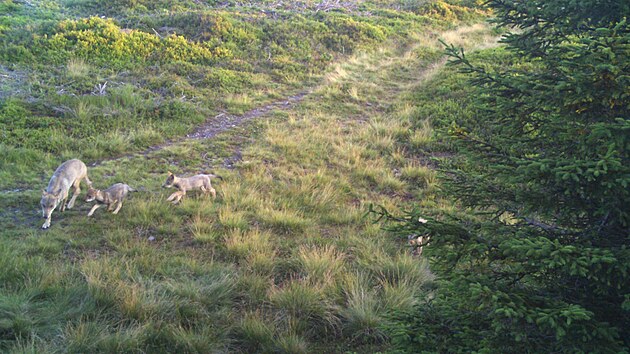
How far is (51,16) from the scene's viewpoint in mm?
18672

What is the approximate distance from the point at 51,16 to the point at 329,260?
1872 cm

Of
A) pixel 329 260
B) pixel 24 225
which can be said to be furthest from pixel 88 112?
pixel 329 260

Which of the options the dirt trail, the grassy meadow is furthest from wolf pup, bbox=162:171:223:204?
the dirt trail

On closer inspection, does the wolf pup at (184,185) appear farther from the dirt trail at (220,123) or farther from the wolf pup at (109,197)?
the dirt trail at (220,123)

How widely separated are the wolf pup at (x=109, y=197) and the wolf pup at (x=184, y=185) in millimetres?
718

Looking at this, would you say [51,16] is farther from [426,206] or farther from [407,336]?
[407,336]

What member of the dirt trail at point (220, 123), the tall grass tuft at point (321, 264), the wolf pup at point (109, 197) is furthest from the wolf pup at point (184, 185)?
Result: the tall grass tuft at point (321, 264)

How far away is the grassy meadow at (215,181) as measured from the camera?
15.1 feet

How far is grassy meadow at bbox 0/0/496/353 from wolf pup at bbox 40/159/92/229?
0.78 ft

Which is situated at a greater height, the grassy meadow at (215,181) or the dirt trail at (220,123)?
the grassy meadow at (215,181)

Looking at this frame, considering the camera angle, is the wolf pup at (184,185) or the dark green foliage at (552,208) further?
the wolf pup at (184,185)

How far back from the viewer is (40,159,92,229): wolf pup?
666cm

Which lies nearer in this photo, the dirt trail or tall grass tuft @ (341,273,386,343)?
tall grass tuft @ (341,273,386,343)

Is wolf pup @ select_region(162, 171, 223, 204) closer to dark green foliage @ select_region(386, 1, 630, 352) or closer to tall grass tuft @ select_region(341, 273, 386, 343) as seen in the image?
tall grass tuft @ select_region(341, 273, 386, 343)
